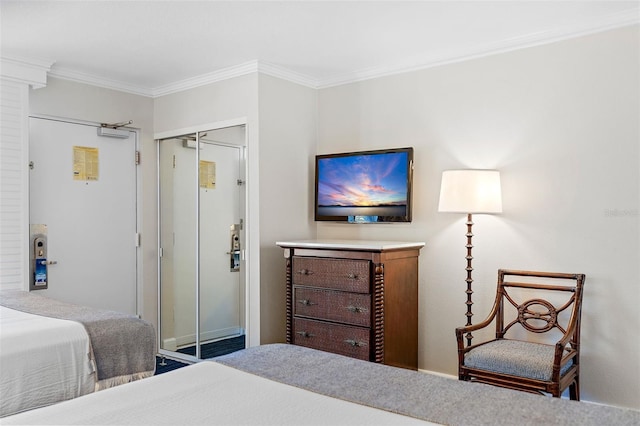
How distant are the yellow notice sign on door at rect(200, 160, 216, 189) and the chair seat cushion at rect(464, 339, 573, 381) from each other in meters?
2.46

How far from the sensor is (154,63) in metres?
4.18

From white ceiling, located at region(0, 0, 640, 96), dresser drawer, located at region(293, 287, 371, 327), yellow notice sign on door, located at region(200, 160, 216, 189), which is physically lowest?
dresser drawer, located at region(293, 287, 371, 327)

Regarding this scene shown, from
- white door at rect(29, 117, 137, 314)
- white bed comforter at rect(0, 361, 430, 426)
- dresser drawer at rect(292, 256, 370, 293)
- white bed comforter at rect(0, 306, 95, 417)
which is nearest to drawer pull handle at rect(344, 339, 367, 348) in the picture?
dresser drawer at rect(292, 256, 370, 293)

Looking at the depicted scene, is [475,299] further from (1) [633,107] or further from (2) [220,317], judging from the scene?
(2) [220,317]

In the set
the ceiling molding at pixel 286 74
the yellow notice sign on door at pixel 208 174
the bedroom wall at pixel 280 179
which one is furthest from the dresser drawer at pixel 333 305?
the ceiling molding at pixel 286 74

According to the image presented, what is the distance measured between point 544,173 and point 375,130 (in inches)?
53.7

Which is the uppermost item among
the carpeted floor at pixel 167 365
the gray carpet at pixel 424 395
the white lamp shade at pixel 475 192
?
the white lamp shade at pixel 475 192

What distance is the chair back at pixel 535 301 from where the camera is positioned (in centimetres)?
334

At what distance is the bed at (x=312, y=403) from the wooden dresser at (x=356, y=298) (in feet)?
5.67

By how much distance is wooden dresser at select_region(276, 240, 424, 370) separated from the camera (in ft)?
11.7

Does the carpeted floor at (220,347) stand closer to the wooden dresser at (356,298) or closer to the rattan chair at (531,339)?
the wooden dresser at (356,298)

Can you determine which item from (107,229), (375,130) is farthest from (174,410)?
(107,229)

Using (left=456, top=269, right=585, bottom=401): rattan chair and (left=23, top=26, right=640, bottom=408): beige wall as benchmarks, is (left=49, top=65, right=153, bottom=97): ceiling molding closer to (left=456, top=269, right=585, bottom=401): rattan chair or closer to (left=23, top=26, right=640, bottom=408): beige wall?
(left=23, top=26, right=640, bottom=408): beige wall

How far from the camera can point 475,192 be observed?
136 inches
